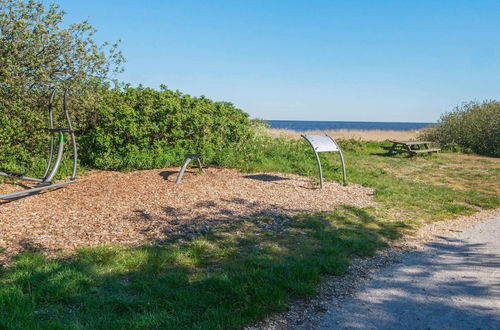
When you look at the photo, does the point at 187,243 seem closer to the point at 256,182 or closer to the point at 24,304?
the point at 24,304

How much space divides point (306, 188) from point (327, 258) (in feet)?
13.3

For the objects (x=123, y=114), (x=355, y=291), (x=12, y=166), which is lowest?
(x=355, y=291)

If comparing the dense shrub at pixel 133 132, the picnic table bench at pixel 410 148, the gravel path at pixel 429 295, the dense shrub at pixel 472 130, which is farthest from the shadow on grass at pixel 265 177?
the dense shrub at pixel 472 130

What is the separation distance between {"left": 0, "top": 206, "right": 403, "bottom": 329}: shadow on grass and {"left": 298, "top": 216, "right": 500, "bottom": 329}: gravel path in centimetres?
43

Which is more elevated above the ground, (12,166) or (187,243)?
(12,166)

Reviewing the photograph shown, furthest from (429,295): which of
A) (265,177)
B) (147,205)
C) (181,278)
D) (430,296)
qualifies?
(265,177)

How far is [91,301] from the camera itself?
3447 mm

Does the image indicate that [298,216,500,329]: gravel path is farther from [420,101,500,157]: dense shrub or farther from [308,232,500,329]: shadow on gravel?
[420,101,500,157]: dense shrub

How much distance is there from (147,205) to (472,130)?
Answer: 17.8 meters

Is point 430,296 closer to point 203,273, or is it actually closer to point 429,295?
point 429,295

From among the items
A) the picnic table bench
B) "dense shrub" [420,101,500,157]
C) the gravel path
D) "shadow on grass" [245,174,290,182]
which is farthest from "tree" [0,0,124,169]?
"dense shrub" [420,101,500,157]

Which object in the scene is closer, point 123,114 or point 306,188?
point 306,188

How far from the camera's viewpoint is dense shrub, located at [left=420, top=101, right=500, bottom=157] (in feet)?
60.3

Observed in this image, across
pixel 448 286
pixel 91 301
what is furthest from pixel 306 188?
pixel 91 301
